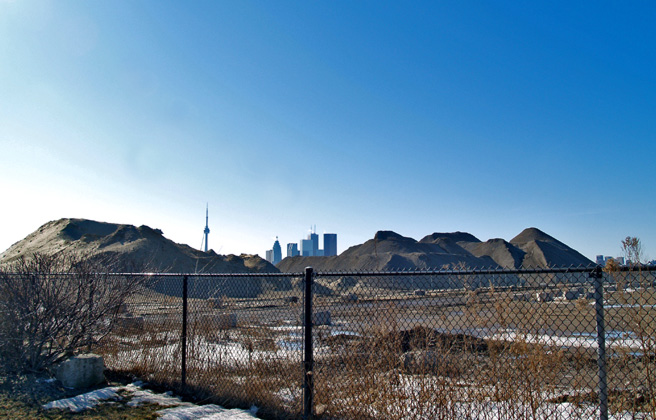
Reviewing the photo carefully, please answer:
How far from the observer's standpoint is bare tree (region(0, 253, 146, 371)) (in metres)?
6.82

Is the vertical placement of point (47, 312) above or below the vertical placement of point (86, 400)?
above

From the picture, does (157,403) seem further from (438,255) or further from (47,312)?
(438,255)

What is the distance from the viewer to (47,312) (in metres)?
6.83

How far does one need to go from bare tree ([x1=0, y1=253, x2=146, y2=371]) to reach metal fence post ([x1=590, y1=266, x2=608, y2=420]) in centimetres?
692

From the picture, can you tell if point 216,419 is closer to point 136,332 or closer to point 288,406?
point 288,406

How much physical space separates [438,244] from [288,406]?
346 ft

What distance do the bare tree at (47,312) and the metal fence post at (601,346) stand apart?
6916mm

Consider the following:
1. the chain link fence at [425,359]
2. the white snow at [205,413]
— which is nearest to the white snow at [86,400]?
the chain link fence at [425,359]

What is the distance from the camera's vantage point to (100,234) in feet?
184

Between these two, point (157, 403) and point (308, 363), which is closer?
point (308, 363)

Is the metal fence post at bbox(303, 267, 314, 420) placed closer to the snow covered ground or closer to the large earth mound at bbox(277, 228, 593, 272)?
the snow covered ground

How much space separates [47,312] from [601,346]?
7224mm

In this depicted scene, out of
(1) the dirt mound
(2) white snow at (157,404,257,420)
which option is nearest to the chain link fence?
(2) white snow at (157,404,257,420)

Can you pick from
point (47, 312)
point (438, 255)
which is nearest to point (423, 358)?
point (47, 312)
